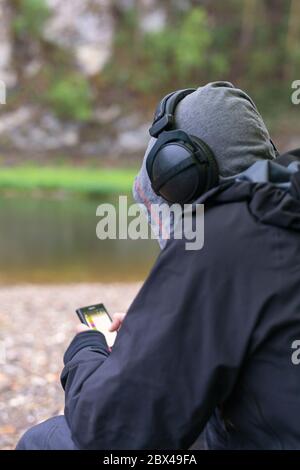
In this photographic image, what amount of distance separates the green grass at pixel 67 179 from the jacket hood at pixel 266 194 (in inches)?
836

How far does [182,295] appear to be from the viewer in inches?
51.7

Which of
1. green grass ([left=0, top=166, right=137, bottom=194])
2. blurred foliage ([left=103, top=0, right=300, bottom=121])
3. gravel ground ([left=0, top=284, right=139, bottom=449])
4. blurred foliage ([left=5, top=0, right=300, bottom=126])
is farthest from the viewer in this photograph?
blurred foliage ([left=103, top=0, right=300, bottom=121])

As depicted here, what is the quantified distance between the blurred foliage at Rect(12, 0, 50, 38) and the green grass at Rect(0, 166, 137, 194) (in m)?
8.54

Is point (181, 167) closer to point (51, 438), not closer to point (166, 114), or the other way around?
point (166, 114)

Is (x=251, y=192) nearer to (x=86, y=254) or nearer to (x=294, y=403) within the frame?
(x=294, y=403)

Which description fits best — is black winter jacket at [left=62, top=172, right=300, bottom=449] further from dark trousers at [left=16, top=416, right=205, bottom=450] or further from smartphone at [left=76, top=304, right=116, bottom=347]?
smartphone at [left=76, top=304, right=116, bottom=347]

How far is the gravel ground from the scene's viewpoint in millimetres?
3764

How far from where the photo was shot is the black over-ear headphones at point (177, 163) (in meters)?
1.51

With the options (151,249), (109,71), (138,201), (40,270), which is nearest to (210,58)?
(109,71)

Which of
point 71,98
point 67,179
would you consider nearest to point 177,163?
point 67,179

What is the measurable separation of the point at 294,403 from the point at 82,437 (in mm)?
495

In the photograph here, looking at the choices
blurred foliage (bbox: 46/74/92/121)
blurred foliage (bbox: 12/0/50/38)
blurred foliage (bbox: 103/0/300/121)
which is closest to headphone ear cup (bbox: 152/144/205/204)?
blurred foliage (bbox: 46/74/92/121)

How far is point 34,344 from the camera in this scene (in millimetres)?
5375
